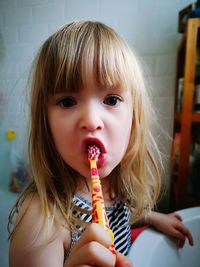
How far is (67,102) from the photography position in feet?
1.29

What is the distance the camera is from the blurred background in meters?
0.99

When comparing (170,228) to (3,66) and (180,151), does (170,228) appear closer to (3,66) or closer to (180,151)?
(180,151)

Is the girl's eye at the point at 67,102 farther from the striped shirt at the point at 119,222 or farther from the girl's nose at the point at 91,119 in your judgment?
the striped shirt at the point at 119,222

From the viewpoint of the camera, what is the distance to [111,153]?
0.41 meters

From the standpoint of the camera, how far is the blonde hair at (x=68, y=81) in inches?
15.2

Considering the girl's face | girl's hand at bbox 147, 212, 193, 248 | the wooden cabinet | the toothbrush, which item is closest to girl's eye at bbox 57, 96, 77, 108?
the girl's face

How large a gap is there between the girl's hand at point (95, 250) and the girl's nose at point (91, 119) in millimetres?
165

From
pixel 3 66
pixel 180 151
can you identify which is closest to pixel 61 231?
pixel 180 151

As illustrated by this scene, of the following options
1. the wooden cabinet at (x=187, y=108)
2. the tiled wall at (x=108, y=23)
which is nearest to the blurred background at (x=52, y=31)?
the tiled wall at (x=108, y=23)

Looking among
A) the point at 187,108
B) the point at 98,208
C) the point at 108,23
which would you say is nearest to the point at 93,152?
the point at 98,208

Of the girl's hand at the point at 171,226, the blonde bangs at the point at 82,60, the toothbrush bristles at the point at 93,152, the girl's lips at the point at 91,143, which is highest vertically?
the blonde bangs at the point at 82,60

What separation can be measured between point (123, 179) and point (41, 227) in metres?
0.29

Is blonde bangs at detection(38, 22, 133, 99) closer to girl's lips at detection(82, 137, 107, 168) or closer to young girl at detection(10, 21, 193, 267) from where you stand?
young girl at detection(10, 21, 193, 267)

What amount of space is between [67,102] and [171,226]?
1.52 ft
